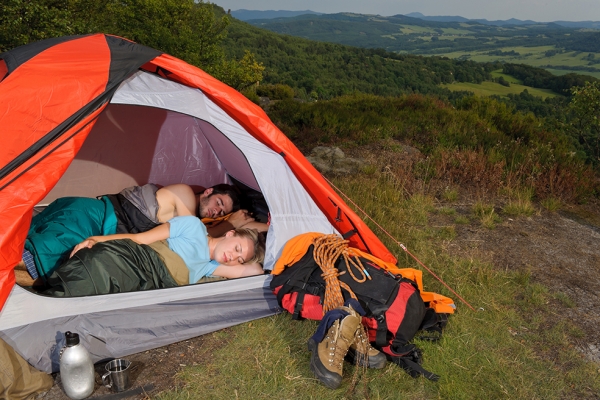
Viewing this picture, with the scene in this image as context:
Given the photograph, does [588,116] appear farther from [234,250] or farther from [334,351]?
[334,351]

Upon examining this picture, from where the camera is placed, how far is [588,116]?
27.7ft

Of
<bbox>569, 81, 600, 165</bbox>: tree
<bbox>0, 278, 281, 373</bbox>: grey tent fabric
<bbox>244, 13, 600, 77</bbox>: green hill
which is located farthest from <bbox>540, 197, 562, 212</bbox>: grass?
<bbox>244, 13, 600, 77</bbox>: green hill

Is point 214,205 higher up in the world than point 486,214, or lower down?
higher up

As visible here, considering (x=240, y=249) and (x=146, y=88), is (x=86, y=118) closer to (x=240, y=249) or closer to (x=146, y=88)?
(x=146, y=88)

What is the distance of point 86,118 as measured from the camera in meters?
2.84

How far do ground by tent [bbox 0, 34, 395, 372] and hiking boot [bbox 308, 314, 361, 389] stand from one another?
75 centimetres

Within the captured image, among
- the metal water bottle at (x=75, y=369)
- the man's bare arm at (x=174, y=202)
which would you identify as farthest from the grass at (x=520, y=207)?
the metal water bottle at (x=75, y=369)

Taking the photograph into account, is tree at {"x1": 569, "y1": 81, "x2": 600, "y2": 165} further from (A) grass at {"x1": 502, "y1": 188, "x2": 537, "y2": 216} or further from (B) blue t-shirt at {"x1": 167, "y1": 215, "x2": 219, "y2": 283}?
(B) blue t-shirt at {"x1": 167, "y1": 215, "x2": 219, "y2": 283}

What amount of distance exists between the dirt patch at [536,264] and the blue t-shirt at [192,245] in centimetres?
48

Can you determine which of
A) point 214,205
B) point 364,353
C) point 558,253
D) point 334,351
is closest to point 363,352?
point 364,353

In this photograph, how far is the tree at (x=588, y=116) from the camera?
27.1ft

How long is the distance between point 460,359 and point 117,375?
2024 mm

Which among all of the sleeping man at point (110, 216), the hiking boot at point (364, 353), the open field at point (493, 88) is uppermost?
the sleeping man at point (110, 216)

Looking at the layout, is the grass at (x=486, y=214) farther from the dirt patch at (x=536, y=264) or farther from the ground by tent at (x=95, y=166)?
the ground by tent at (x=95, y=166)
